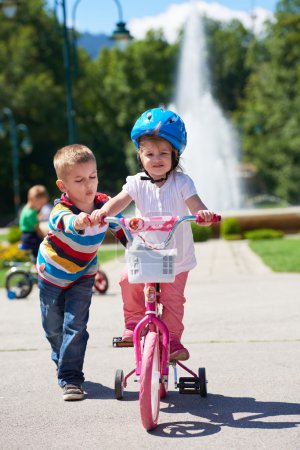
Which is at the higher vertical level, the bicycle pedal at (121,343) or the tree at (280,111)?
the tree at (280,111)

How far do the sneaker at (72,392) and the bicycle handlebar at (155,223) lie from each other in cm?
121

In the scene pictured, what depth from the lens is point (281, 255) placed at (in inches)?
623

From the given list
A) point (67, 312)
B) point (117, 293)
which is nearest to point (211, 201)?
point (117, 293)

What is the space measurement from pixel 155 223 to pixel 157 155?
0.50 meters

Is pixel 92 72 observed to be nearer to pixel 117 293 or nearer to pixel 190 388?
pixel 117 293

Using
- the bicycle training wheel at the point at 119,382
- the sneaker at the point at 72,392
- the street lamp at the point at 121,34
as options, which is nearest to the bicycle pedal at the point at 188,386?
the bicycle training wheel at the point at 119,382

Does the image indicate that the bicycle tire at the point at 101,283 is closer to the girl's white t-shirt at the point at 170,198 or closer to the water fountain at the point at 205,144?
the girl's white t-shirt at the point at 170,198

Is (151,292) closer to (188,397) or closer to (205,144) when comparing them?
(188,397)

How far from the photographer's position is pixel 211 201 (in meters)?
32.8

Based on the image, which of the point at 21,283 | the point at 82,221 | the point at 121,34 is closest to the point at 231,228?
the point at 121,34

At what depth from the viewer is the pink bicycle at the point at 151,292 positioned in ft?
13.9

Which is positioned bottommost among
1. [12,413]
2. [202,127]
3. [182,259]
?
[12,413]

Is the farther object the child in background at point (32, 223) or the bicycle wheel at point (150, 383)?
the child in background at point (32, 223)

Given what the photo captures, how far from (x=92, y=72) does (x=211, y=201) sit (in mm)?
42224
